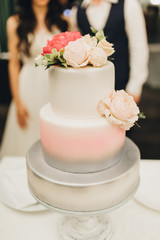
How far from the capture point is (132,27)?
221 centimetres

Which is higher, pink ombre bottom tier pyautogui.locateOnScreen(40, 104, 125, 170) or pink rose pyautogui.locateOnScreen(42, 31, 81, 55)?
pink rose pyautogui.locateOnScreen(42, 31, 81, 55)

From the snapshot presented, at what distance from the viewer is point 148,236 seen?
124 centimetres

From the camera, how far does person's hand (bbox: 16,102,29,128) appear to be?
8.80 ft

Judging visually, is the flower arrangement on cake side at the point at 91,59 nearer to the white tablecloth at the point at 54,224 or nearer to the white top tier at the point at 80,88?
the white top tier at the point at 80,88

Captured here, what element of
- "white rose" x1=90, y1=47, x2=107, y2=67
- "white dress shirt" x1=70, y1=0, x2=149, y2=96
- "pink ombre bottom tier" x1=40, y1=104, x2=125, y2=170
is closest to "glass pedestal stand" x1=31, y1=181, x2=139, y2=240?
"pink ombre bottom tier" x1=40, y1=104, x2=125, y2=170

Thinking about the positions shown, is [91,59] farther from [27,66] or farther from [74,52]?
[27,66]

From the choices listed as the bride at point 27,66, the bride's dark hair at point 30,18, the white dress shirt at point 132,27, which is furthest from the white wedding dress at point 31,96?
the white dress shirt at point 132,27

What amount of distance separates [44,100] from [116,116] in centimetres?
182

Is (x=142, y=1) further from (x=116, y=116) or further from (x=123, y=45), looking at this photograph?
(x=116, y=116)

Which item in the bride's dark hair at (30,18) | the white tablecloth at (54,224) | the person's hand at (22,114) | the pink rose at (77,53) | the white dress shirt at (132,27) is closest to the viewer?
the pink rose at (77,53)

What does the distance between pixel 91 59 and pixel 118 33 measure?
53.8 inches

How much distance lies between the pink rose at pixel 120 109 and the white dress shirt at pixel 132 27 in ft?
4.45

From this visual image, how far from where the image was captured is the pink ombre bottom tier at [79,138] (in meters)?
1.02

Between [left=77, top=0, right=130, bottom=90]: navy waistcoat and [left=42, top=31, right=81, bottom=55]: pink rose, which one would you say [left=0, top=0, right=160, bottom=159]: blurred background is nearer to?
[left=77, top=0, right=130, bottom=90]: navy waistcoat
